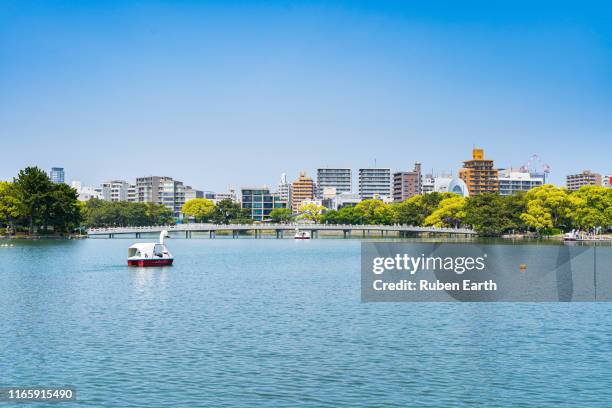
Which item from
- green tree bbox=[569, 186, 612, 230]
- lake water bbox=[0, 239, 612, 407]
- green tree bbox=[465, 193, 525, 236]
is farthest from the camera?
green tree bbox=[465, 193, 525, 236]

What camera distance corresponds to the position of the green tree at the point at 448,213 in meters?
185

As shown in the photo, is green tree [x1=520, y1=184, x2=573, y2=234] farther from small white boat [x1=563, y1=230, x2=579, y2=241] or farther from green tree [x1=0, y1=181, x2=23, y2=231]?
green tree [x1=0, y1=181, x2=23, y2=231]

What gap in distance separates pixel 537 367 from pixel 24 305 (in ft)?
103

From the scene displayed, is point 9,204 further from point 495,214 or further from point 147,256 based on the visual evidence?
point 495,214

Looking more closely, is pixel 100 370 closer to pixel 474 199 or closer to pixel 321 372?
pixel 321 372

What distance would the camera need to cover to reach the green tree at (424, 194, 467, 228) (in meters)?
185

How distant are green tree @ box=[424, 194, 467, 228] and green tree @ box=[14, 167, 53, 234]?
9362cm

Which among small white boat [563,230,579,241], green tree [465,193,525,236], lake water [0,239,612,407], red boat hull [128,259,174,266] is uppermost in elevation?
green tree [465,193,525,236]

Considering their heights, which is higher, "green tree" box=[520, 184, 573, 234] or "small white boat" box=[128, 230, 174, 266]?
"green tree" box=[520, 184, 573, 234]

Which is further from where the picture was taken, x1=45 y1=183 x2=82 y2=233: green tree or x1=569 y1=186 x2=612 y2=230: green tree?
x1=569 y1=186 x2=612 y2=230: green tree

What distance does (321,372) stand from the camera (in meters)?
26.8

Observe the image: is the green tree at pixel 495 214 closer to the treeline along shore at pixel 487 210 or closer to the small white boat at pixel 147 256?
the treeline along shore at pixel 487 210

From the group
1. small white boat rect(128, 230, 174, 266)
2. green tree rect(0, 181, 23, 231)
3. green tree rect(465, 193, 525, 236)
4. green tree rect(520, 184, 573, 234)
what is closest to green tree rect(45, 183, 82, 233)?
green tree rect(0, 181, 23, 231)

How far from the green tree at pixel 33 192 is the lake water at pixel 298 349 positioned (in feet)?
315
